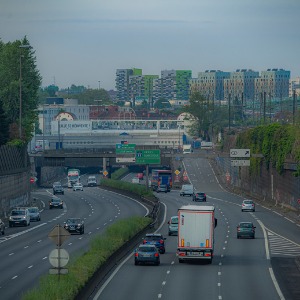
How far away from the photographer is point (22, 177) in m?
123

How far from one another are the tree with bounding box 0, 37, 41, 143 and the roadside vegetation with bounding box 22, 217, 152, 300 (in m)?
70.9

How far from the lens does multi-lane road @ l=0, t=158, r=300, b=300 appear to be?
154ft

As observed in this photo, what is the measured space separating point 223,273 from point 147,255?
5.16 m

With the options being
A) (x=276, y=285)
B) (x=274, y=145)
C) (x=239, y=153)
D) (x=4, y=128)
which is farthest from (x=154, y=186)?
(x=276, y=285)

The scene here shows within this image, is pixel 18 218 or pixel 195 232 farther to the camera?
pixel 18 218

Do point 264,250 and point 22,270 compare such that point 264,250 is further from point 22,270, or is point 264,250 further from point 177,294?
point 177,294

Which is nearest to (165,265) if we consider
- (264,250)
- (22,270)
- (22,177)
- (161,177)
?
(22,270)

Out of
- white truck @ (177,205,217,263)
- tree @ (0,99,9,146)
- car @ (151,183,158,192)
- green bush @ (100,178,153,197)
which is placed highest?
tree @ (0,99,9,146)

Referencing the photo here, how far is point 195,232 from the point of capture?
58.3 m

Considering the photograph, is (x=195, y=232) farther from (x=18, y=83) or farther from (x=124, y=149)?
(x=124, y=149)

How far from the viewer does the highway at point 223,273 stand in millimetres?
46438

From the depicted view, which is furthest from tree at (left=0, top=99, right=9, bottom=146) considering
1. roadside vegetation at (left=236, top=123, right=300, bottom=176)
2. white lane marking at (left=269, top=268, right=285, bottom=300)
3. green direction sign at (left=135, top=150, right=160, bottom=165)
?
white lane marking at (left=269, top=268, right=285, bottom=300)

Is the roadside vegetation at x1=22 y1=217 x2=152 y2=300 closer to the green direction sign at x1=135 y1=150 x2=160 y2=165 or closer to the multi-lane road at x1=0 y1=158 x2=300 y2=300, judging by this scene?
the multi-lane road at x1=0 y1=158 x2=300 y2=300

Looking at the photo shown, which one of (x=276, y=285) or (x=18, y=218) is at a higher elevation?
(x=276, y=285)
